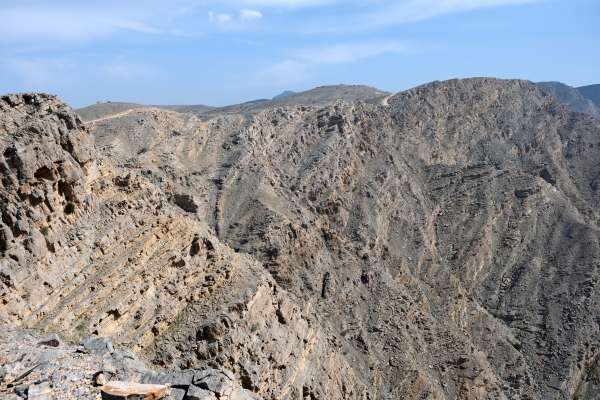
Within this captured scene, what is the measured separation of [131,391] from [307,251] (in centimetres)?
3786

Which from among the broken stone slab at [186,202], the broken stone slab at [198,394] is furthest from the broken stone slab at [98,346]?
the broken stone slab at [186,202]

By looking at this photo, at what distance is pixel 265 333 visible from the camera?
3108 centimetres

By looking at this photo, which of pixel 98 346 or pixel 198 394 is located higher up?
pixel 98 346

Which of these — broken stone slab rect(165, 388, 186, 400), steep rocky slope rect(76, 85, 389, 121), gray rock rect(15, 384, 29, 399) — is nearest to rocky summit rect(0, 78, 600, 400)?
gray rock rect(15, 384, 29, 399)

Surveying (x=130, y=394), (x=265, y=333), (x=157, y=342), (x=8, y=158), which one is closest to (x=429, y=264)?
(x=265, y=333)

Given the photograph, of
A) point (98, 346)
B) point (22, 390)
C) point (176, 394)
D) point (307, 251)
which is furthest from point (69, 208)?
point (307, 251)

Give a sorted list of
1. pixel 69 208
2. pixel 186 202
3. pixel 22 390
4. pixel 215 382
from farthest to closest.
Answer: pixel 186 202 < pixel 69 208 < pixel 215 382 < pixel 22 390

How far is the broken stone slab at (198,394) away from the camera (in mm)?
16016

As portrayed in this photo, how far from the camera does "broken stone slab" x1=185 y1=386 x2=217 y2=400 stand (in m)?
16.0

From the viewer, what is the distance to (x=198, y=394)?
16094 mm

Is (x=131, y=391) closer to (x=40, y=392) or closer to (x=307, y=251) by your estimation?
(x=40, y=392)

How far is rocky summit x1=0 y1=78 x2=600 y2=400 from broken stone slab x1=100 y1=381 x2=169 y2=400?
6 cm

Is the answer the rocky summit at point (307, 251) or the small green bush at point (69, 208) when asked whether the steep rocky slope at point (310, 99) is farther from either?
the small green bush at point (69, 208)

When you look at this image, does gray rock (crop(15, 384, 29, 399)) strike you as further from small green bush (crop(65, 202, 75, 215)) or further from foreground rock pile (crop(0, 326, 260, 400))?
small green bush (crop(65, 202, 75, 215))
